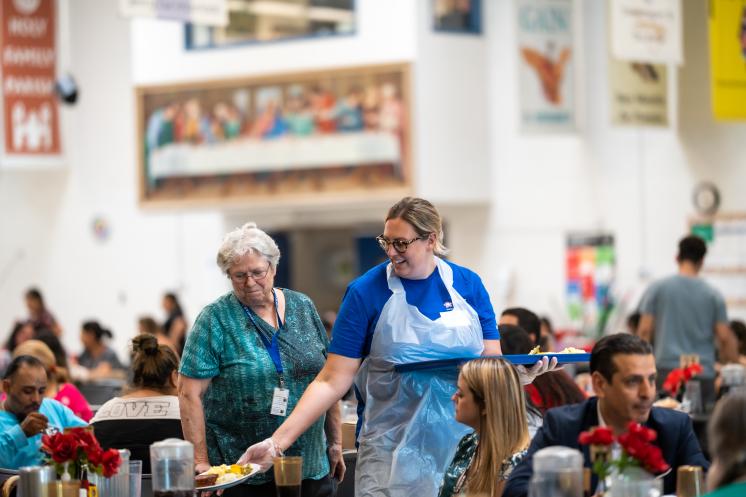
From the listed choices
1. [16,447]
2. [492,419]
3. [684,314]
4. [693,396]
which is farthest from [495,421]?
[684,314]

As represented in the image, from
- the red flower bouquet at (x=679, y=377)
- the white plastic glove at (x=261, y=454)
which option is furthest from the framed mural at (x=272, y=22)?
the white plastic glove at (x=261, y=454)

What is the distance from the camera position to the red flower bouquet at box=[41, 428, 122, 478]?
4500 mm

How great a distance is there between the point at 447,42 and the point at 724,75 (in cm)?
538

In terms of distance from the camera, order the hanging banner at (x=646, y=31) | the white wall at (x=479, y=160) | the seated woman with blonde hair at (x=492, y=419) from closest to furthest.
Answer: the seated woman with blonde hair at (x=492, y=419) → the hanging banner at (x=646, y=31) → the white wall at (x=479, y=160)

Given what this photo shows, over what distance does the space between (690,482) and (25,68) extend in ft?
53.0

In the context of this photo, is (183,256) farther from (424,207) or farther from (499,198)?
(424,207)

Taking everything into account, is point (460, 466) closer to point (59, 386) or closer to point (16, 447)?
point (16, 447)

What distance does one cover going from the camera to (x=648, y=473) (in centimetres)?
387

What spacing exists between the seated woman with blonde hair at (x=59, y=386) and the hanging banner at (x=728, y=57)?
7252 mm

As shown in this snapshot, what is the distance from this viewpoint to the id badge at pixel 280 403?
5.53m

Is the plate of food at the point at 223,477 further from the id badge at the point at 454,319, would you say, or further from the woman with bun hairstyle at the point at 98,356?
the woman with bun hairstyle at the point at 98,356

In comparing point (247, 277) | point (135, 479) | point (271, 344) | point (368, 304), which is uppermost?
point (247, 277)

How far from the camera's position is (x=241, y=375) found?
5555mm

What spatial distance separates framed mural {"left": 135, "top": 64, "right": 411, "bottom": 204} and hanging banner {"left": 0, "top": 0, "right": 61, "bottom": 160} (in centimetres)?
131
